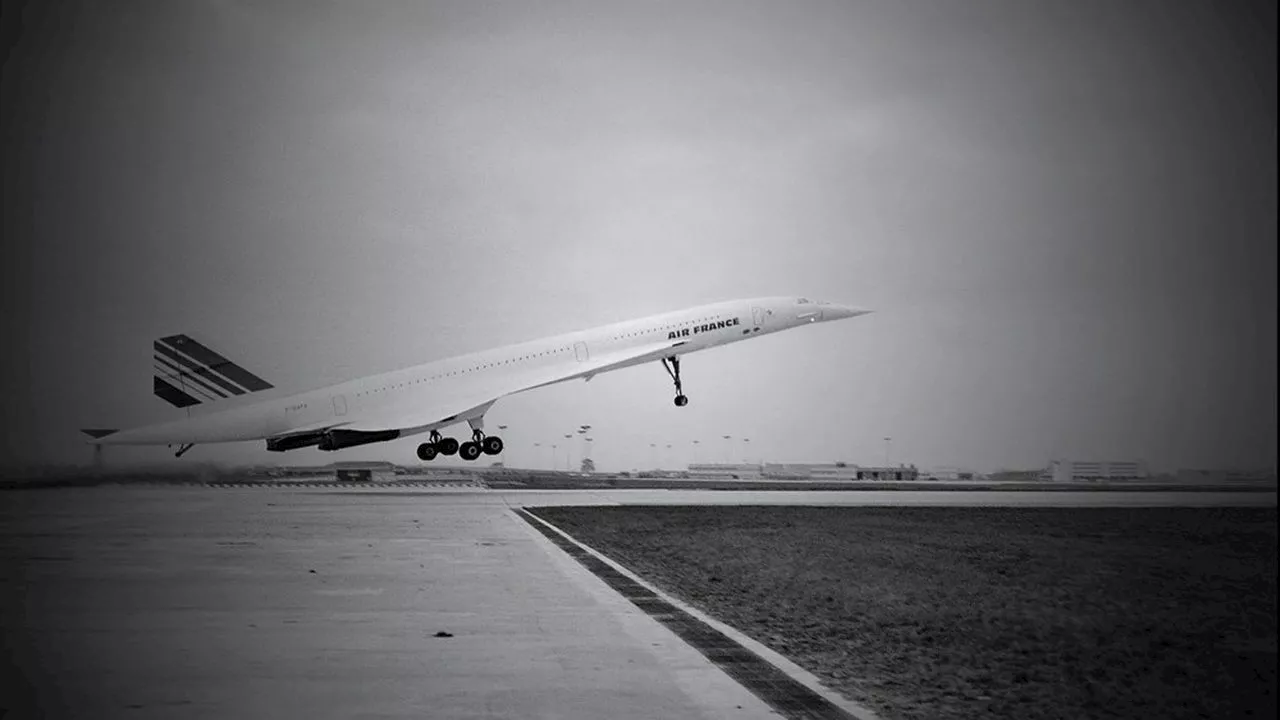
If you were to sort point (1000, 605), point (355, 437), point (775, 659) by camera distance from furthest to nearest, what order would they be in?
point (355, 437) < point (1000, 605) < point (775, 659)

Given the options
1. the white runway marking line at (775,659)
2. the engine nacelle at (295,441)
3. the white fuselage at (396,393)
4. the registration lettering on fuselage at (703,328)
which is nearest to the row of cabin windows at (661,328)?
the registration lettering on fuselage at (703,328)

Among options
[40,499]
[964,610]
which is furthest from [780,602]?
[40,499]

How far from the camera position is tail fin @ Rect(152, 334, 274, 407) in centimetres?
3853

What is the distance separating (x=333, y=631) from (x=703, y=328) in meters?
29.1

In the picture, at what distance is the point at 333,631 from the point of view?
1681cm

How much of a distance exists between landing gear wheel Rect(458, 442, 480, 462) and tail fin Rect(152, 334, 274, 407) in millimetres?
7633

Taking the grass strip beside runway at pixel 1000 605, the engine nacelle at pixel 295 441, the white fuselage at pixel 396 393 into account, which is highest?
the white fuselage at pixel 396 393

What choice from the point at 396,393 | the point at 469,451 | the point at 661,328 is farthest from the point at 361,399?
the point at 661,328

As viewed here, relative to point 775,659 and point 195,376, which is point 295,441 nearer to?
point 195,376

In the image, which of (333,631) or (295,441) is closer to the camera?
(333,631)

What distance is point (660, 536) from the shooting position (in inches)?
1460

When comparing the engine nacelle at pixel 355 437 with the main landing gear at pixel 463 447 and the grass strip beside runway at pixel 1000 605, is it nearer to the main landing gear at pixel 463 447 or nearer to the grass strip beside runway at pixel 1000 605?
the main landing gear at pixel 463 447

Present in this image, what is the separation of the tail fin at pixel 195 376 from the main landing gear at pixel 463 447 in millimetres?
6457

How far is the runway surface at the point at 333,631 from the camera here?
1188 centimetres
